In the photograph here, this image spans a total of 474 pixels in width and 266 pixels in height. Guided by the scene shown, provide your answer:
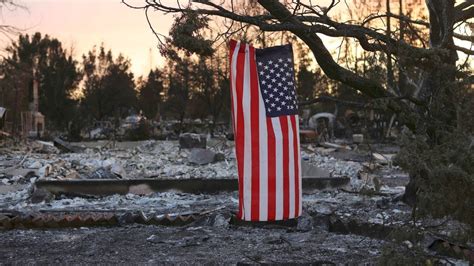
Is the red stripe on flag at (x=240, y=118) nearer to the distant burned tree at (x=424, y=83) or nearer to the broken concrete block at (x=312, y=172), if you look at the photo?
the distant burned tree at (x=424, y=83)

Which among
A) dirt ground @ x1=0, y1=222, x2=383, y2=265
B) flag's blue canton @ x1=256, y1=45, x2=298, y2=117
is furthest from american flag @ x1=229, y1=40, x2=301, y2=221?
dirt ground @ x1=0, y1=222, x2=383, y2=265

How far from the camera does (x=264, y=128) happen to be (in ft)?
26.6

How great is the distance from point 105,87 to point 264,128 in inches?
2189

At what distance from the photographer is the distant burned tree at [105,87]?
6188cm

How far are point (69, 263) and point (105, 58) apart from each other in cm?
6062

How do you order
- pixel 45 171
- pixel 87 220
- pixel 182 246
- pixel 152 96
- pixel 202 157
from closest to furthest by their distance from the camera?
pixel 182 246, pixel 87 220, pixel 45 171, pixel 202 157, pixel 152 96

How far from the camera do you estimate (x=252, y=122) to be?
807cm

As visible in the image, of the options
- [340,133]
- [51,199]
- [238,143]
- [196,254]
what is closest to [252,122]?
[238,143]

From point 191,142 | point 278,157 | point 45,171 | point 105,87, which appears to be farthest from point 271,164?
point 105,87

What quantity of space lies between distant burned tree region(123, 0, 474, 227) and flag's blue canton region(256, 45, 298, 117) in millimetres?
790

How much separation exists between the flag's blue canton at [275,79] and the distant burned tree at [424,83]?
0.79 m

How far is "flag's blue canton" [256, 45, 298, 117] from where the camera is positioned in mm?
8133

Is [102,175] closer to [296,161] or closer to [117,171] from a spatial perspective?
[117,171]

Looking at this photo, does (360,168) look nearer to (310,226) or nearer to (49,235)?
(310,226)
